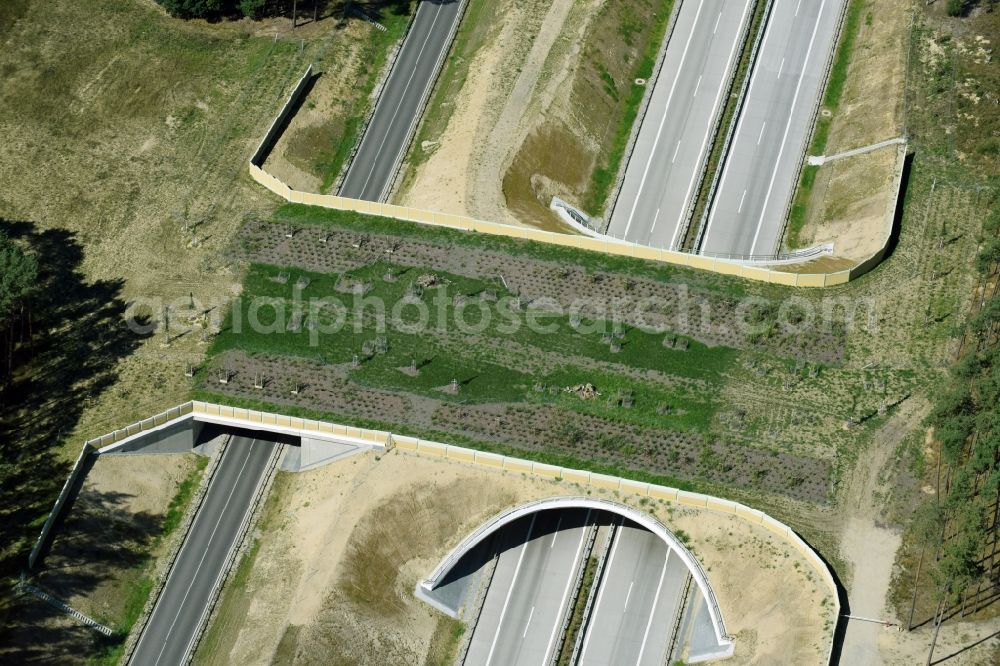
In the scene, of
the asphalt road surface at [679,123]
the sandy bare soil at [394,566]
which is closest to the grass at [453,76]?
the asphalt road surface at [679,123]

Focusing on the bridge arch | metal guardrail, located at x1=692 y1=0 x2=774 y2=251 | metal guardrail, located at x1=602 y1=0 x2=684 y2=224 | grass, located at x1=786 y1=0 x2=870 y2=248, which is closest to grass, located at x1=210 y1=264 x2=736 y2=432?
the bridge arch

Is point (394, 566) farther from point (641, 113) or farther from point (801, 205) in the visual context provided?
point (641, 113)

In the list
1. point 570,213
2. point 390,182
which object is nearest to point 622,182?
point 570,213

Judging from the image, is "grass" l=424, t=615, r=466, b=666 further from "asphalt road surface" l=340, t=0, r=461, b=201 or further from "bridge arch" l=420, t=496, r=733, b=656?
"asphalt road surface" l=340, t=0, r=461, b=201

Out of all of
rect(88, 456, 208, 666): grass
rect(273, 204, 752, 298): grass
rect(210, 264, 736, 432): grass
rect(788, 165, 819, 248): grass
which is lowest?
rect(88, 456, 208, 666): grass

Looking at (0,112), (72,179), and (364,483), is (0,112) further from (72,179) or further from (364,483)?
(364,483)

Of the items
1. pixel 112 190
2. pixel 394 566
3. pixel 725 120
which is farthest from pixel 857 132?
pixel 112 190

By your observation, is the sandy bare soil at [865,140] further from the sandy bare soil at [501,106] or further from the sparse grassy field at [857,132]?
the sandy bare soil at [501,106]
